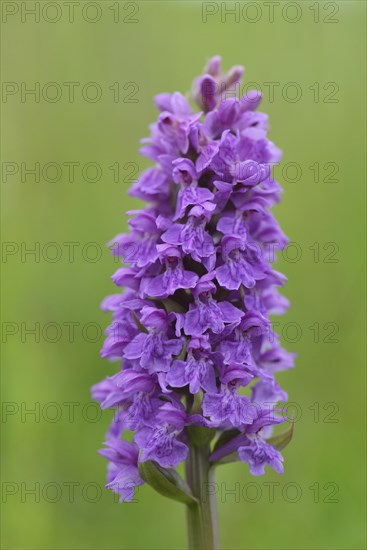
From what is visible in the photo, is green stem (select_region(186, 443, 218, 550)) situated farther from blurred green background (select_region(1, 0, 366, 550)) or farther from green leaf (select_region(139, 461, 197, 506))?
blurred green background (select_region(1, 0, 366, 550))

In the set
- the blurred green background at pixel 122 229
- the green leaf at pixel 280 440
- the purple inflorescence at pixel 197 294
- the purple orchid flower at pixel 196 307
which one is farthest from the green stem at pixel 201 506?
the blurred green background at pixel 122 229

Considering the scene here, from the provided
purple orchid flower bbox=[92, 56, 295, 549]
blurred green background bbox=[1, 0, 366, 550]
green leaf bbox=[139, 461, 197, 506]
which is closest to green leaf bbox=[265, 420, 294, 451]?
purple orchid flower bbox=[92, 56, 295, 549]

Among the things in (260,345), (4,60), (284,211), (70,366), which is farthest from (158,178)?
(4,60)

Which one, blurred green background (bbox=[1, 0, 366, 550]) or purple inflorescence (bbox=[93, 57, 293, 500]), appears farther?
blurred green background (bbox=[1, 0, 366, 550])

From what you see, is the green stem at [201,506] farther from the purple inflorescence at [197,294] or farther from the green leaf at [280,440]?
the green leaf at [280,440]

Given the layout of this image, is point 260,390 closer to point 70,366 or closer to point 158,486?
point 158,486
